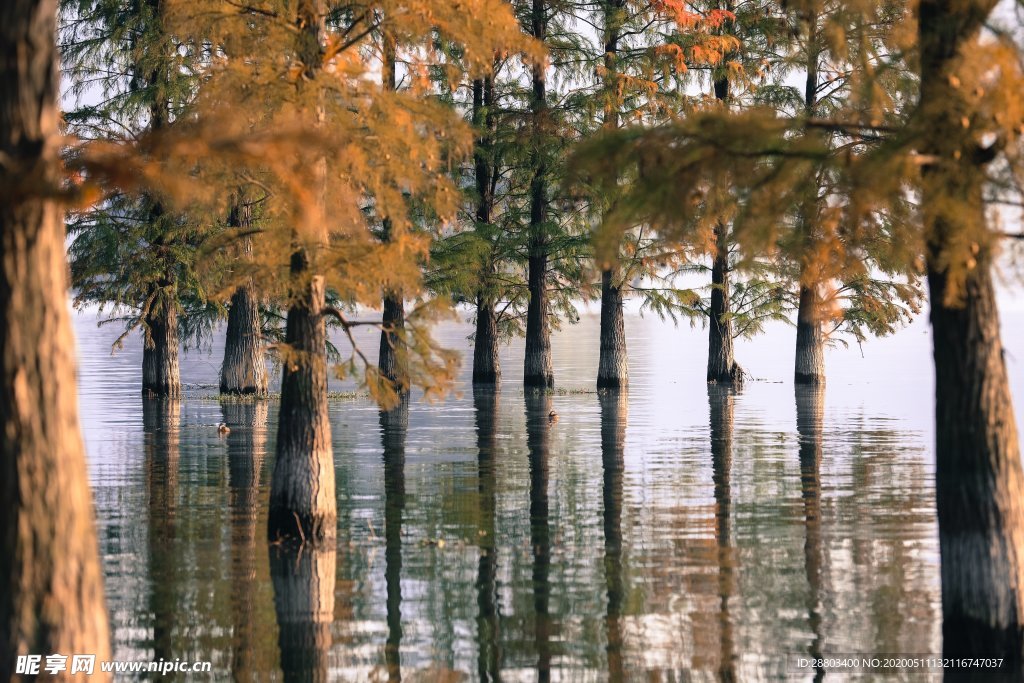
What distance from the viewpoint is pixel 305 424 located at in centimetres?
1488

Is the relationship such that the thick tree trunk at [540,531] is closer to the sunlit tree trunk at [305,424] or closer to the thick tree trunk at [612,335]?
the sunlit tree trunk at [305,424]

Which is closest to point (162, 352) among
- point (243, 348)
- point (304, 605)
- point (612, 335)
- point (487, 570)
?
point (243, 348)

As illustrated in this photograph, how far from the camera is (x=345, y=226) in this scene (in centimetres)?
1468

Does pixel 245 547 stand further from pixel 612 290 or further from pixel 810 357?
pixel 810 357

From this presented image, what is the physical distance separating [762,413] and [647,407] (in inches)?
163

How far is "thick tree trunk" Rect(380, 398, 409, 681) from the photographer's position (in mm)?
10547

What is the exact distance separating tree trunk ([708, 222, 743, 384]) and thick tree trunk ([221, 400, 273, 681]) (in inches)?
714

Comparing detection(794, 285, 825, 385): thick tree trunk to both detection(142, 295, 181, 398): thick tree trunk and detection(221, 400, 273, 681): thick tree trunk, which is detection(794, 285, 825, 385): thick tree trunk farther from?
detection(221, 400, 273, 681): thick tree trunk

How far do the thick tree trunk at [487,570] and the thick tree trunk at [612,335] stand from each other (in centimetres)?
1374

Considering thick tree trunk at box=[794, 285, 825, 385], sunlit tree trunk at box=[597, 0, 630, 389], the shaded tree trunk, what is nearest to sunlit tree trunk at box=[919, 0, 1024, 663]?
sunlit tree trunk at box=[597, 0, 630, 389]

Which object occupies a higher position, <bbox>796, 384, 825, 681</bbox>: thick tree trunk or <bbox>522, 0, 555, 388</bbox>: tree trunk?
<bbox>522, 0, 555, 388</bbox>: tree trunk

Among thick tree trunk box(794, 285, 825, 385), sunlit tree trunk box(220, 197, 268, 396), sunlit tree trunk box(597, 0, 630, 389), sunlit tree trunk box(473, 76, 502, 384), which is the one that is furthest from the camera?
thick tree trunk box(794, 285, 825, 385)

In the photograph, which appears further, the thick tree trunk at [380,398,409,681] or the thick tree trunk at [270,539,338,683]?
the thick tree trunk at [380,398,409,681]

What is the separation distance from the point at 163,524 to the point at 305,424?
2.99 meters
